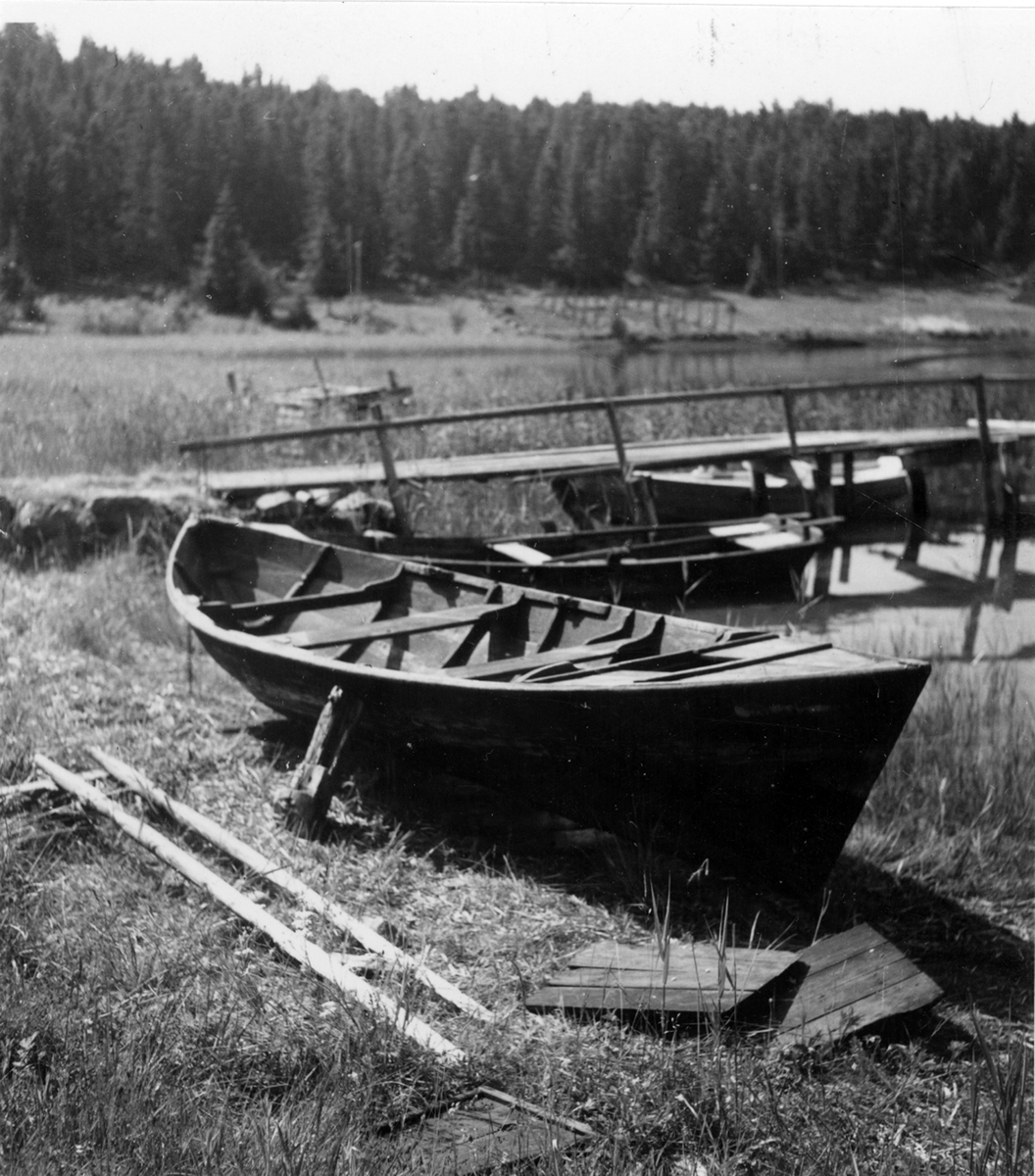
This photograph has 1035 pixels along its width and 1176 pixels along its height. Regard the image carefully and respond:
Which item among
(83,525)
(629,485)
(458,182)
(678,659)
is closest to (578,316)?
(458,182)

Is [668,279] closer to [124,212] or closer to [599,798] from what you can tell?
[124,212]

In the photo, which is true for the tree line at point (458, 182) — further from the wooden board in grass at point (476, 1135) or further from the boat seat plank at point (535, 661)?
the wooden board in grass at point (476, 1135)

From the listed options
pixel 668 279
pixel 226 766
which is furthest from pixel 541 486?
pixel 226 766

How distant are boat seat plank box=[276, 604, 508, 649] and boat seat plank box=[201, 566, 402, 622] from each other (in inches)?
18.1

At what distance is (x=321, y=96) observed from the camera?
4562mm

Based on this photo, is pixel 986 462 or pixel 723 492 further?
pixel 986 462

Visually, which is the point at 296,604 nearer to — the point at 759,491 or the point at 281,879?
the point at 281,879

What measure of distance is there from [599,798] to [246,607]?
2.27 meters

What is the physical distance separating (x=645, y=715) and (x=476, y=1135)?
1.58 meters

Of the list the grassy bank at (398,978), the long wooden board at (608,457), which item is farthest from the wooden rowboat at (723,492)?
the grassy bank at (398,978)

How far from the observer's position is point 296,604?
570cm

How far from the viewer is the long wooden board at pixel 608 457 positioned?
9266 mm

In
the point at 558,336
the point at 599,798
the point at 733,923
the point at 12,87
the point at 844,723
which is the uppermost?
the point at 12,87

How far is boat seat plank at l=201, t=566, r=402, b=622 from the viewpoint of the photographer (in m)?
5.66
